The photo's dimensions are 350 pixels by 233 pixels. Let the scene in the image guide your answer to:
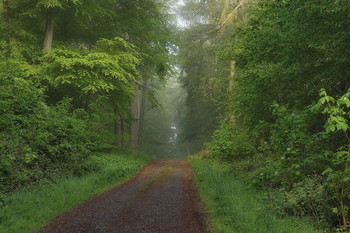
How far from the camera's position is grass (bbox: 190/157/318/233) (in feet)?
20.9

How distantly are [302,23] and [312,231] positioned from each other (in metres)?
5.57

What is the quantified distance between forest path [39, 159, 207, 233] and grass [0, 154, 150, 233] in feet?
1.08

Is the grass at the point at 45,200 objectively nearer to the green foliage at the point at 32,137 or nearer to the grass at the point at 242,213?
the green foliage at the point at 32,137

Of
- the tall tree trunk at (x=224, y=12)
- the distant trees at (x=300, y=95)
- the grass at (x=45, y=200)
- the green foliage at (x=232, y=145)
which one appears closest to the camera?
the grass at (x=45, y=200)

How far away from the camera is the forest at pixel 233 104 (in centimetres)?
740

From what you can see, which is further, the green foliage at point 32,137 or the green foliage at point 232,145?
the green foliage at point 232,145

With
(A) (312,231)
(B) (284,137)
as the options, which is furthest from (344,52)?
(A) (312,231)

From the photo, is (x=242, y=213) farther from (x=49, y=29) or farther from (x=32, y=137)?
(x=49, y=29)

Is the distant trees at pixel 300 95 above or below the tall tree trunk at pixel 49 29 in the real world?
below

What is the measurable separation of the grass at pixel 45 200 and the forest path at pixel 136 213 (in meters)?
0.33

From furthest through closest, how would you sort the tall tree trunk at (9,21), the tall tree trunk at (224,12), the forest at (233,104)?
1. the tall tree trunk at (224,12)
2. the tall tree trunk at (9,21)
3. the forest at (233,104)

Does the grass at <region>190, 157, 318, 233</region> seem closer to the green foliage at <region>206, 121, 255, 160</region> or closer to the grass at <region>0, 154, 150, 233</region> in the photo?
the grass at <region>0, 154, 150, 233</region>

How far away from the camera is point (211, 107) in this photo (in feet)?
104

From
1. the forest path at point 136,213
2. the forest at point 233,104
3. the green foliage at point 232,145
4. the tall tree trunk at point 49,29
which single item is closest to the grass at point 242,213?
the forest at point 233,104
